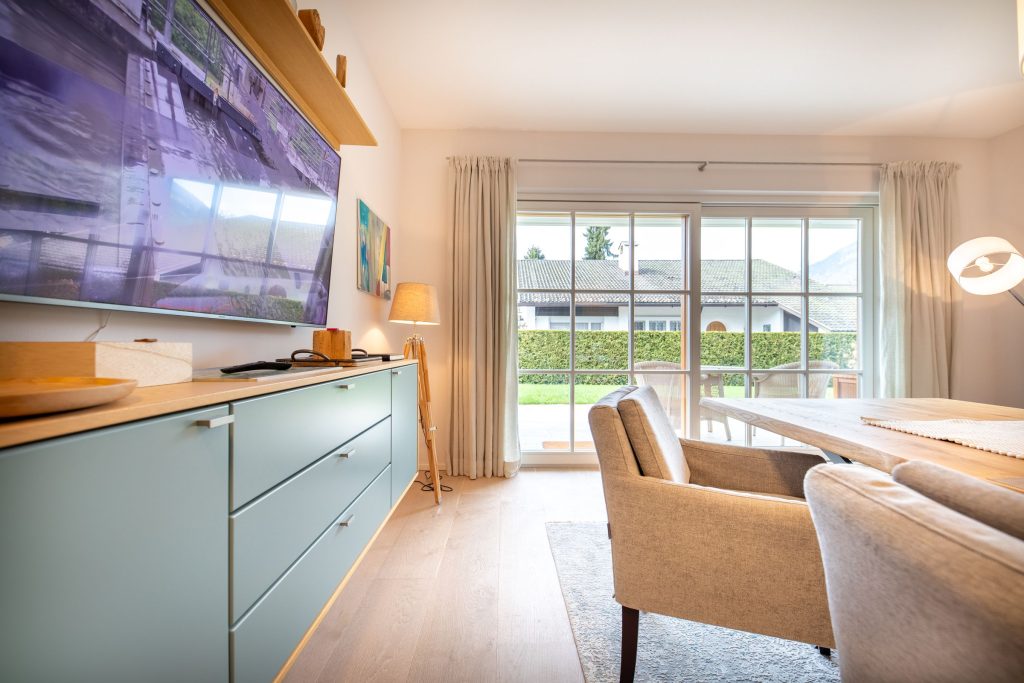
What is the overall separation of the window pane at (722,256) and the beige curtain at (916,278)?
98 cm

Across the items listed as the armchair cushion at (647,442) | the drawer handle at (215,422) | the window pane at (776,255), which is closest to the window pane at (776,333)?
the window pane at (776,255)

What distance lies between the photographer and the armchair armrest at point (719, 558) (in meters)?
0.96

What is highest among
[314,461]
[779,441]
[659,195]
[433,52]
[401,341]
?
[433,52]

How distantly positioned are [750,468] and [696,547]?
56 cm

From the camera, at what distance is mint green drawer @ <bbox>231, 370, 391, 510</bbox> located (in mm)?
774

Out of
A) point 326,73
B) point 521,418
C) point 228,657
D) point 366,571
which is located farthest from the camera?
point 521,418

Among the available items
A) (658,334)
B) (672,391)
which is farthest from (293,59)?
(672,391)

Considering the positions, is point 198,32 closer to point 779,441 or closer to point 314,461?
point 314,461

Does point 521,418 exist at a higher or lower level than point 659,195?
lower

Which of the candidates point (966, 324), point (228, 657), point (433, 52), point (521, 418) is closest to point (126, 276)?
point (228, 657)

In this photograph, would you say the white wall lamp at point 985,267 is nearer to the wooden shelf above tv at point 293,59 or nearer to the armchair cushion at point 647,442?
the armchair cushion at point 647,442

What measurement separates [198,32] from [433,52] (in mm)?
1607

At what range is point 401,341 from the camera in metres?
3.06

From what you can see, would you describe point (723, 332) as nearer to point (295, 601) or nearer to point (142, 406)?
point (295, 601)
